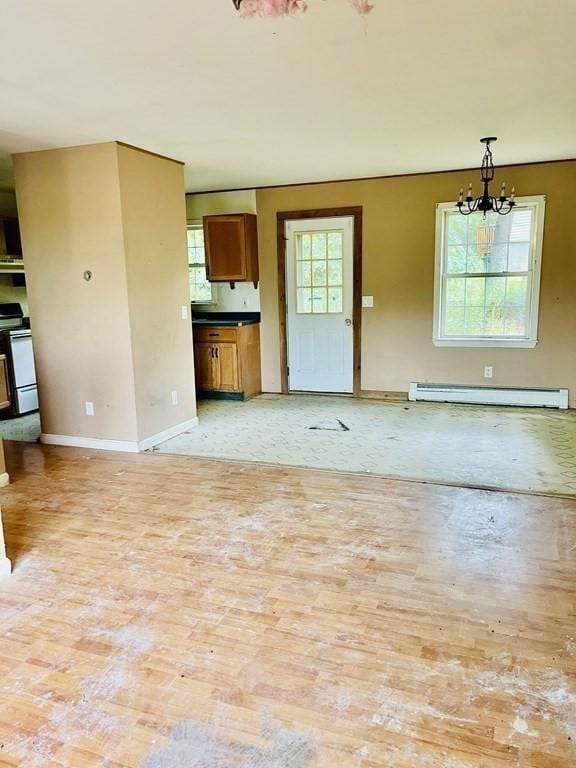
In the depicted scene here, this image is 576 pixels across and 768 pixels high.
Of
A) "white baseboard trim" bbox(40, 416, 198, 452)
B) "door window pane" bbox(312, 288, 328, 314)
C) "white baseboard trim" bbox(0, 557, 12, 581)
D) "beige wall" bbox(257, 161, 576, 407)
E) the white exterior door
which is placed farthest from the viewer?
"door window pane" bbox(312, 288, 328, 314)

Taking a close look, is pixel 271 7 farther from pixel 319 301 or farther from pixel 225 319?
pixel 225 319

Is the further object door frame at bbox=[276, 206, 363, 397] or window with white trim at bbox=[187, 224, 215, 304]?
window with white trim at bbox=[187, 224, 215, 304]

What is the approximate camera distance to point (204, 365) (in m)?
6.38

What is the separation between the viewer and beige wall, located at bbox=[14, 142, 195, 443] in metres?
4.21

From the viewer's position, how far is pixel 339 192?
19.8ft

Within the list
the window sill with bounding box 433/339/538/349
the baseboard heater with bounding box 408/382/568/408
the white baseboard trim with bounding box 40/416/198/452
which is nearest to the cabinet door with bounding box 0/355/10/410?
Answer: the white baseboard trim with bounding box 40/416/198/452

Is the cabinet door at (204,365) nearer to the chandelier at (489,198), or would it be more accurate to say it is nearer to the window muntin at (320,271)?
the window muntin at (320,271)

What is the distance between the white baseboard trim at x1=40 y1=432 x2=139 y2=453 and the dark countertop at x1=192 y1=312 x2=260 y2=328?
81.9 inches

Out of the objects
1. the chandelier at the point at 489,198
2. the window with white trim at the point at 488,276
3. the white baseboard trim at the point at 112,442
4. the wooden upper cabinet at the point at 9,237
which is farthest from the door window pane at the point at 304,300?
the wooden upper cabinet at the point at 9,237

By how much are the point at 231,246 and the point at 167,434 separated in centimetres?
248

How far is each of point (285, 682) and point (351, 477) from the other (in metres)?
2.00

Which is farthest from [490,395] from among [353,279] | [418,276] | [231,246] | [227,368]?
[231,246]

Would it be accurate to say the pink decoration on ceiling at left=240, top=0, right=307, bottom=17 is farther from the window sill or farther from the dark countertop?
the window sill

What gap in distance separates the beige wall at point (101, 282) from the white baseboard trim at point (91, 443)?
0.14ft
